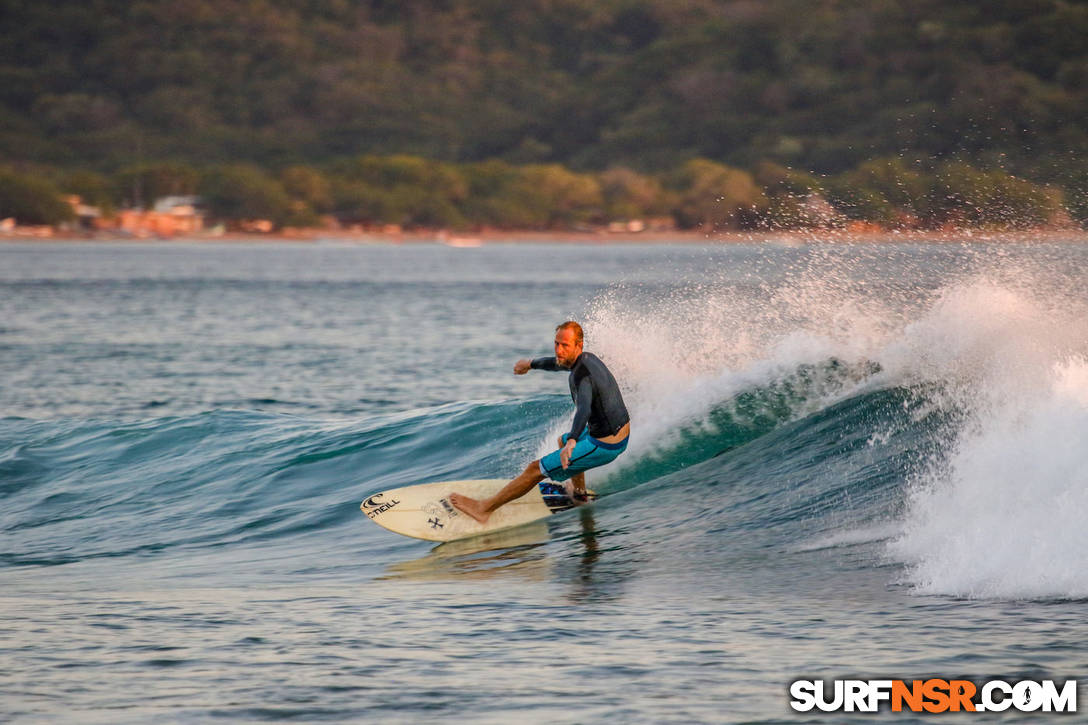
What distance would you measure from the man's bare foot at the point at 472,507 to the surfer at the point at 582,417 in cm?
38

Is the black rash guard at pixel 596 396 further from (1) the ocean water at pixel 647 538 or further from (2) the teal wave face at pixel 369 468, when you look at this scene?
(2) the teal wave face at pixel 369 468

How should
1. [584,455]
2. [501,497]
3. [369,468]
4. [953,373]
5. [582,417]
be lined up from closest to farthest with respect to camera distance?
[582,417] < [584,455] < [501,497] < [953,373] < [369,468]

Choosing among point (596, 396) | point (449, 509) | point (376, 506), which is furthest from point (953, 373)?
point (376, 506)

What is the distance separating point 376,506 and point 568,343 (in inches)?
101

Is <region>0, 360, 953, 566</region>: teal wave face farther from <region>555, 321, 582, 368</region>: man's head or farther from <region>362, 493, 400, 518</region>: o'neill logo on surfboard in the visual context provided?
<region>555, 321, 582, 368</region>: man's head

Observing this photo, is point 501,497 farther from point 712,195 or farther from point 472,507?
point 712,195

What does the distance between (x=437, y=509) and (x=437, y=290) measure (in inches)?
2702

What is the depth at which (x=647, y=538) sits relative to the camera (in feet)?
39.9

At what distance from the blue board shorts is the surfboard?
797mm

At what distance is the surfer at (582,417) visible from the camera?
1186 centimetres

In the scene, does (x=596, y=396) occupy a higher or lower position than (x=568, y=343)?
lower

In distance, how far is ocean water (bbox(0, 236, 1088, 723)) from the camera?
26.8ft

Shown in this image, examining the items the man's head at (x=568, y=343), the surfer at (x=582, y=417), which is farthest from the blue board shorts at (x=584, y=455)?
the man's head at (x=568, y=343)

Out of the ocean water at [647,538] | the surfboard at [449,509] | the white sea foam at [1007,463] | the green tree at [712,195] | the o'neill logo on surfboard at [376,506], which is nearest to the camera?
the ocean water at [647,538]
